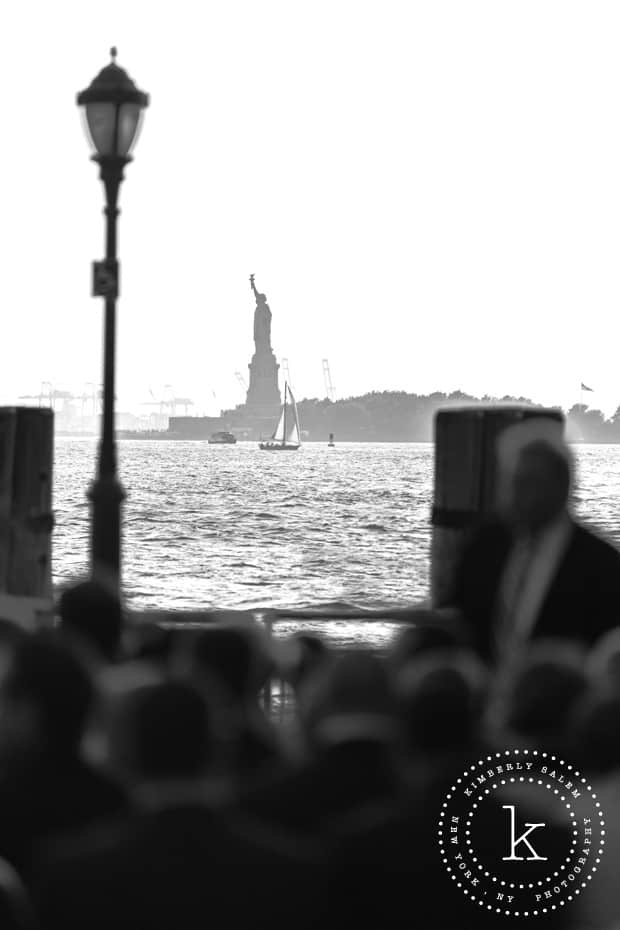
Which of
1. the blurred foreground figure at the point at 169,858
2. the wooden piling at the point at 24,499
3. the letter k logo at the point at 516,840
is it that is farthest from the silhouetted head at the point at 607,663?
the wooden piling at the point at 24,499

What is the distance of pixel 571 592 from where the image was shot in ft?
14.2

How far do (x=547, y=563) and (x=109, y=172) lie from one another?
582cm

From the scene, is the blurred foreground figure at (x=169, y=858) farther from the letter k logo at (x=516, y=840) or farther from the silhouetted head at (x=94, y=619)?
the silhouetted head at (x=94, y=619)

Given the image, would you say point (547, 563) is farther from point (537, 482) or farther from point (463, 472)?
point (463, 472)

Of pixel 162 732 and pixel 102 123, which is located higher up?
pixel 102 123

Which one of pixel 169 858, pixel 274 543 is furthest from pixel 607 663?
pixel 274 543

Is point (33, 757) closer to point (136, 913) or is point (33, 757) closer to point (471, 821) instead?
point (136, 913)

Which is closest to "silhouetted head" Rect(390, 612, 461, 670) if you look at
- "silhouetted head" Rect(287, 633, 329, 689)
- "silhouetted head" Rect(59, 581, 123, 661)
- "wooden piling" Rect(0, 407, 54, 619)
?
"silhouetted head" Rect(287, 633, 329, 689)

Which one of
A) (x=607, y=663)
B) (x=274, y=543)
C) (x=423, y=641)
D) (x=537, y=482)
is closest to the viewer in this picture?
(x=607, y=663)

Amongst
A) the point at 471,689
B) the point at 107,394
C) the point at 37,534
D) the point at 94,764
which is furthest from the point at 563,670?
the point at 107,394

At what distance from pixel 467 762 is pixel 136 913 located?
31.1 inches

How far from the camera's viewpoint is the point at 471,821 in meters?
3.17

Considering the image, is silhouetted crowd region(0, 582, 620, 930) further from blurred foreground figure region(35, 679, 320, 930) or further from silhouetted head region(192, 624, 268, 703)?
silhouetted head region(192, 624, 268, 703)

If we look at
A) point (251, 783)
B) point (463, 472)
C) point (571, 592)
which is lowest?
point (251, 783)
